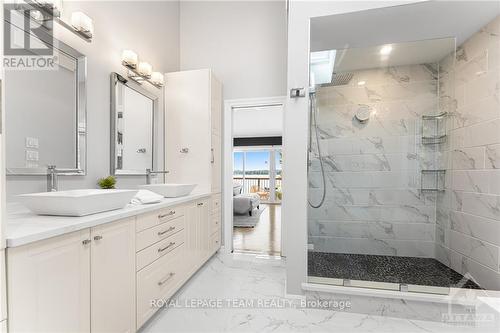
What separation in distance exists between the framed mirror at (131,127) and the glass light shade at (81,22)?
415 mm

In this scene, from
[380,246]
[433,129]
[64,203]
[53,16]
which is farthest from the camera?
[380,246]

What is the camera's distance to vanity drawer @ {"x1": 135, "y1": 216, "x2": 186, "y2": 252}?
160 centimetres

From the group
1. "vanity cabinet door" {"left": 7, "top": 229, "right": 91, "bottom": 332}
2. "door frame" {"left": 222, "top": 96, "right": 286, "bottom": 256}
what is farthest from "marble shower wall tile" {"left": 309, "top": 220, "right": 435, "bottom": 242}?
"vanity cabinet door" {"left": 7, "top": 229, "right": 91, "bottom": 332}

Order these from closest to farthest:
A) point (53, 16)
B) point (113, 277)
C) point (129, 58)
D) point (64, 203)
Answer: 1. point (64, 203)
2. point (113, 277)
3. point (53, 16)
4. point (129, 58)

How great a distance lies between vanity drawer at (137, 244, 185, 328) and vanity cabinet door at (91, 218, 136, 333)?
0.26 ft

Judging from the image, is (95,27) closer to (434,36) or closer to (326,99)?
(326,99)

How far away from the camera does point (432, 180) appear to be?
265 cm

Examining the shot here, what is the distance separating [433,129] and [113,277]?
10.2 feet

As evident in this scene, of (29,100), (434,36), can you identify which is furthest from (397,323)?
(29,100)

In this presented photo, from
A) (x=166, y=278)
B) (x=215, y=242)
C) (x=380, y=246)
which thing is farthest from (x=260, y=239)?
(x=166, y=278)

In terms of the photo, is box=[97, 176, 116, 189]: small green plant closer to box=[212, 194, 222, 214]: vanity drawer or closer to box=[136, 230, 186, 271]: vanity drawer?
box=[136, 230, 186, 271]: vanity drawer

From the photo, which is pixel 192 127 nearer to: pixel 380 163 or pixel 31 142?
pixel 31 142

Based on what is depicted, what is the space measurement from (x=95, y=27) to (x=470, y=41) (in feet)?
11.4

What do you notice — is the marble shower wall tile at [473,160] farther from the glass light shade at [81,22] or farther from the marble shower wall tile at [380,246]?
the glass light shade at [81,22]
